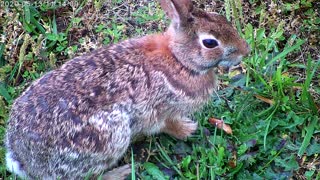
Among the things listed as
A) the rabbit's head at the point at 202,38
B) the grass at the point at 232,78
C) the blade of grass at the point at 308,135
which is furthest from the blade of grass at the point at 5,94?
the blade of grass at the point at 308,135

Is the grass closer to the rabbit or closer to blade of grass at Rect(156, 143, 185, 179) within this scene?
blade of grass at Rect(156, 143, 185, 179)

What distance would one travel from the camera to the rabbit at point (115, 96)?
416 cm

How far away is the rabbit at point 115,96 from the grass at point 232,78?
304 mm

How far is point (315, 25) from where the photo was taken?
5418mm

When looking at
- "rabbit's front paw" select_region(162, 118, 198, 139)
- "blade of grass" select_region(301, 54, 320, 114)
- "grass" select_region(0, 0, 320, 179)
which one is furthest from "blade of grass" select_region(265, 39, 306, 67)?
"rabbit's front paw" select_region(162, 118, 198, 139)

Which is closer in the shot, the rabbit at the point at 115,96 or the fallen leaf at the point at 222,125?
the rabbit at the point at 115,96

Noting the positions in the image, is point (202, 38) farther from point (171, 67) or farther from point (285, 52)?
point (285, 52)

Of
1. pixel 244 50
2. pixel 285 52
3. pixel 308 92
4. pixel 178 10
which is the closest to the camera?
pixel 178 10

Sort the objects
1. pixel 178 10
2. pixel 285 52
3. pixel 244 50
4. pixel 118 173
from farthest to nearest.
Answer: pixel 285 52 < pixel 118 173 < pixel 244 50 < pixel 178 10

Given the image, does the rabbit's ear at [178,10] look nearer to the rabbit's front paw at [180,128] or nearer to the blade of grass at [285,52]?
the rabbit's front paw at [180,128]

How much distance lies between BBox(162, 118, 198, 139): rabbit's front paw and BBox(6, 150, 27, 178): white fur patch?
102 centimetres

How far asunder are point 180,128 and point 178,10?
2.98 feet

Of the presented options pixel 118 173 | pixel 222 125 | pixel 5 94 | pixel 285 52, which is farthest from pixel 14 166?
pixel 285 52

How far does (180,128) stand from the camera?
4.70 m
